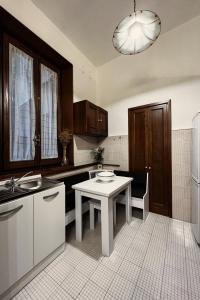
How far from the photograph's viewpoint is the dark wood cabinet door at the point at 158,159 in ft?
7.77

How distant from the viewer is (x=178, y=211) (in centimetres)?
227

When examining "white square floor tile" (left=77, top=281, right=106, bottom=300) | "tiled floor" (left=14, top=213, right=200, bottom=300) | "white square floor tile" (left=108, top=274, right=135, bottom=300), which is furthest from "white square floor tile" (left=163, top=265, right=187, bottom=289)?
"white square floor tile" (left=77, top=281, right=106, bottom=300)

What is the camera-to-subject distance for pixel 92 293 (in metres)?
1.13

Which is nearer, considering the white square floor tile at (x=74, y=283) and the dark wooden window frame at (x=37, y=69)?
the white square floor tile at (x=74, y=283)

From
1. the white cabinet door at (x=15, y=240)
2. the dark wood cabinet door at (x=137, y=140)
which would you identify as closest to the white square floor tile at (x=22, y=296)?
the white cabinet door at (x=15, y=240)

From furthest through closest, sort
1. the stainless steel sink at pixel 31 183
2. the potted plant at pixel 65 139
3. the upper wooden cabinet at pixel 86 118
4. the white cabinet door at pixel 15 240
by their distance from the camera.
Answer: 1. the upper wooden cabinet at pixel 86 118
2. the potted plant at pixel 65 139
3. the stainless steel sink at pixel 31 183
4. the white cabinet door at pixel 15 240

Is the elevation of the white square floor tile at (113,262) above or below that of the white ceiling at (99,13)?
below

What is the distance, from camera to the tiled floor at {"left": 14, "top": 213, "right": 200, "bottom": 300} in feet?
3.70

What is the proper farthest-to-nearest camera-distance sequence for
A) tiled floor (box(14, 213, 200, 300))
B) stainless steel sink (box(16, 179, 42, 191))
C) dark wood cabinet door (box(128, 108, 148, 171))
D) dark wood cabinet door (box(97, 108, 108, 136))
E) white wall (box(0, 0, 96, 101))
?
dark wood cabinet door (box(97, 108, 108, 136))
dark wood cabinet door (box(128, 108, 148, 171))
white wall (box(0, 0, 96, 101))
stainless steel sink (box(16, 179, 42, 191))
tiled floor (box(14, 213, 200, 300))

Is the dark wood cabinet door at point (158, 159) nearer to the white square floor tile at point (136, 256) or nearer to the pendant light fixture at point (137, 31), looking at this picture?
the white square floor tile at point (136, 256)

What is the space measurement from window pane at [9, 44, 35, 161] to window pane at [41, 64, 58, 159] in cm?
20

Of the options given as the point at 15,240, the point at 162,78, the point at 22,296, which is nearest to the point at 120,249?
the point at 22,296

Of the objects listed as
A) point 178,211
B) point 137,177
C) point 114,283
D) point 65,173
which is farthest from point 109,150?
point 114,283

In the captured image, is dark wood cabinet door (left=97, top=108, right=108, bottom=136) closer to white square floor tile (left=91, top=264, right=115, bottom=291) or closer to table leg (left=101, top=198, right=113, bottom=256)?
table leg (left=101, top=198, right=113, bottom=256)
